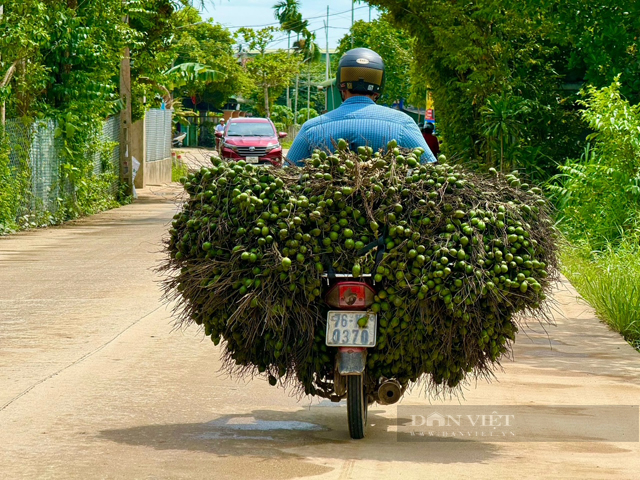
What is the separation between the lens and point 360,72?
605 centimetres

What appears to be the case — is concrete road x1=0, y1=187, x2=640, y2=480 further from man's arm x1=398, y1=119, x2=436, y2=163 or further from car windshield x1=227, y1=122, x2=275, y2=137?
car windshield x1=227, y1=122, x2=275, y2=137

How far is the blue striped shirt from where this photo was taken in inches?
228

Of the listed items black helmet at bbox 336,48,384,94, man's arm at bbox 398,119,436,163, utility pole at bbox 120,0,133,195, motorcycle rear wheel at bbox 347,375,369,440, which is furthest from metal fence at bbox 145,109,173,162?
motorcycle rear wheel at bbox 347,375,369,440

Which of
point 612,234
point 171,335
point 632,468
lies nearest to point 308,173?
point 632,468

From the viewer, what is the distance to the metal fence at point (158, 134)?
103 ft

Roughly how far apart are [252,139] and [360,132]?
26596 millimetres

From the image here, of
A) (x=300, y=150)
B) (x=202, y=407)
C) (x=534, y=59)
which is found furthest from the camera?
(x=534, y=59)

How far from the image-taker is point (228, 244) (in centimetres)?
525

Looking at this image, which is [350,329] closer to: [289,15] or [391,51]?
[391,51]

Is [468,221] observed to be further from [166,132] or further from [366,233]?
[166,132]

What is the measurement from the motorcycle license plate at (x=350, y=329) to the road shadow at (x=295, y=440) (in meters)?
0.59

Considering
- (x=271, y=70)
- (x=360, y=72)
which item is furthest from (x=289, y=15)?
(x=360, y=72)

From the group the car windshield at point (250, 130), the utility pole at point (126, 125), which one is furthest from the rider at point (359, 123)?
the car windshield at point (250, 130)

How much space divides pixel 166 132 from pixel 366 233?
98.1 ft
